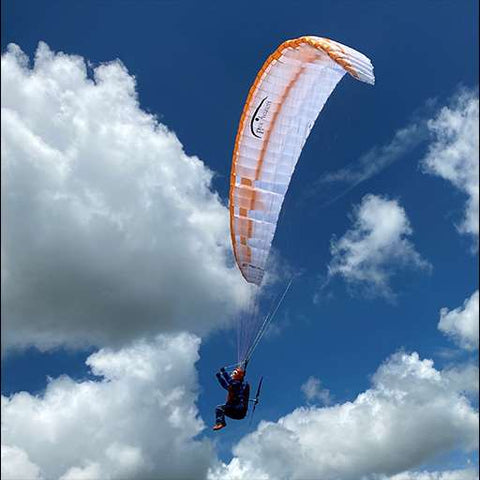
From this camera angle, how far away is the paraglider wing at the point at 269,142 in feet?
108

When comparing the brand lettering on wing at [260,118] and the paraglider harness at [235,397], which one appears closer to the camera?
the paraglider harness at [235,397]

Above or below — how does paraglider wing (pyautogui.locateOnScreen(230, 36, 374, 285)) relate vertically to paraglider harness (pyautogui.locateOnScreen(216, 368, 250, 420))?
above

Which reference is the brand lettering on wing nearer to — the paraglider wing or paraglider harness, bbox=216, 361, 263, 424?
the paraglider wing

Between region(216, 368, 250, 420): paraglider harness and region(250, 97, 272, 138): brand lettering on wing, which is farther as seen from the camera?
region(250, 97, 272, 138): brand lettering on wing

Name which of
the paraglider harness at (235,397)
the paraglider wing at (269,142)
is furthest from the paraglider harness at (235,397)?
the paraglider wing at (269,142)

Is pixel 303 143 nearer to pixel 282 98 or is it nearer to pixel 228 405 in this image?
pixel 282 98

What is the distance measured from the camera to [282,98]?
110 feet

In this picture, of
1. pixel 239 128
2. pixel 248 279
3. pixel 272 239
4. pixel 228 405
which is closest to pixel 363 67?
pixel 239 128

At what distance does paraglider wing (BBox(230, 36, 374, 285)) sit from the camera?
33062mm

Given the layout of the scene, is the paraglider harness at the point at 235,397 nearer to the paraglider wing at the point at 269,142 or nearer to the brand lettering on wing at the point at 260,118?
the paraglider wing at the point at 269,142

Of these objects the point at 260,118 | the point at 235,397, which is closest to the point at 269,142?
the point at 260,118

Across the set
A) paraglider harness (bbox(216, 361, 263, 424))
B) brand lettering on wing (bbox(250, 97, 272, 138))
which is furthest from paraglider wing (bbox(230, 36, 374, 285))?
paraglider harness (bbox(216, 361, 263, 424))

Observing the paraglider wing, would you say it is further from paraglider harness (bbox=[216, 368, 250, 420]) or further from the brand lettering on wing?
paraglider harness (bbox=[216, 368, 250, 420])

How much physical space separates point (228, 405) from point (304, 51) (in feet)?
54.0
